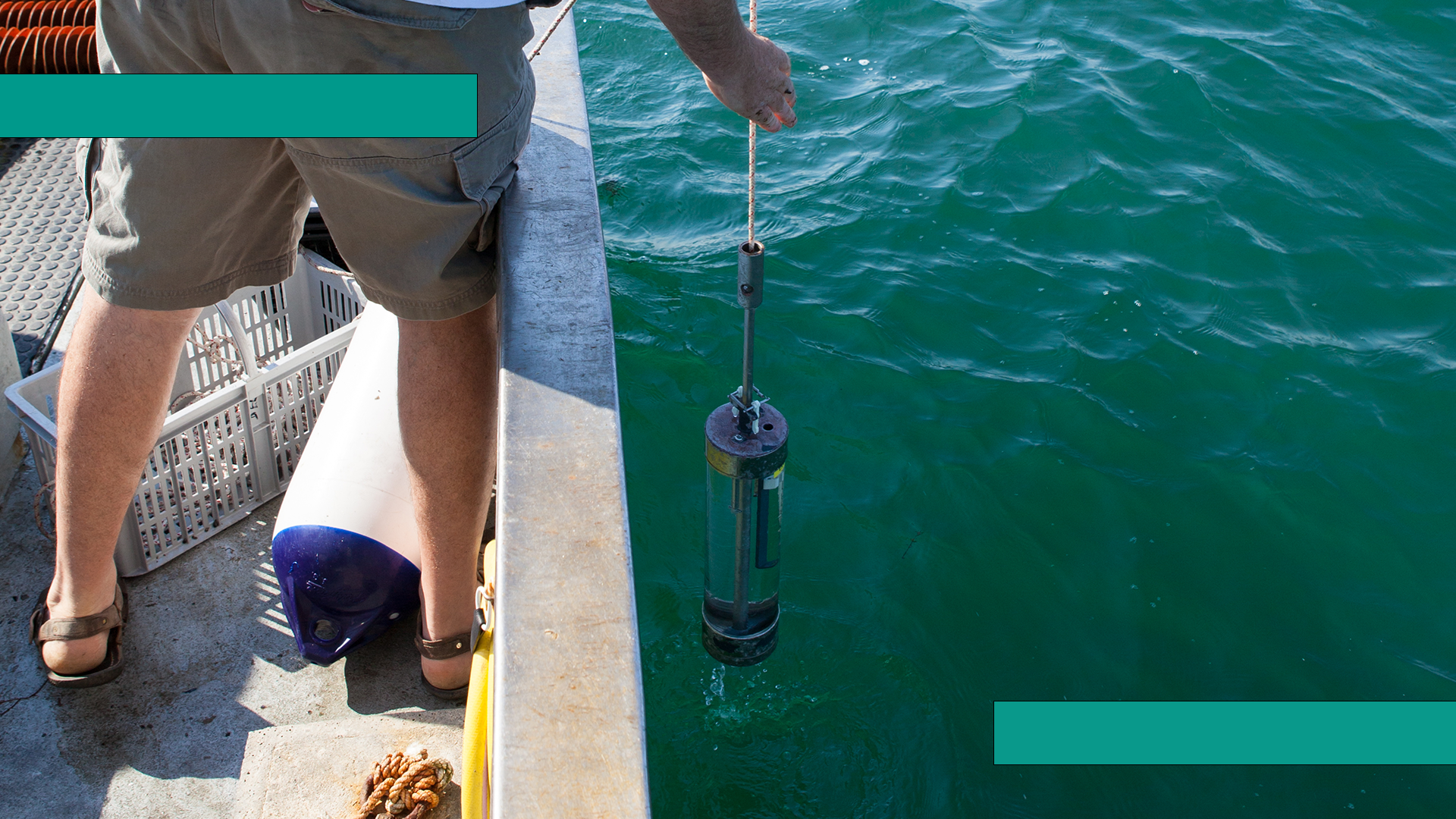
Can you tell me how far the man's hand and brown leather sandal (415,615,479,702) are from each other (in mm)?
1200

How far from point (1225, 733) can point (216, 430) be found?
2940mm

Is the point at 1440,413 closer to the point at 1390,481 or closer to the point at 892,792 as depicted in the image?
the point at 1390,481

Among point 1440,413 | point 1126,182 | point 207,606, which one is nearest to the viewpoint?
point 207,606

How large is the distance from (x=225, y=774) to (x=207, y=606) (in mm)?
479

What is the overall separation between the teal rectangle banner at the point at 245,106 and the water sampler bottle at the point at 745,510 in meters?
0.60

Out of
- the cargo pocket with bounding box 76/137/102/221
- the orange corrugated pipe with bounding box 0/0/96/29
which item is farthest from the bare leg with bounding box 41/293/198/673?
the orange corrugated pipe with bounding box 0/0/96/29

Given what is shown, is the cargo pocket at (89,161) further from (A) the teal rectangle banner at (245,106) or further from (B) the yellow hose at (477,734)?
(B) the yellow hose at (477,734)

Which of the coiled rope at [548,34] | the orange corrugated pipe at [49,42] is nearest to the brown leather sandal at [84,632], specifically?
the coiled rope at [548,34]

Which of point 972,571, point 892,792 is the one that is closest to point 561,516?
point 892,792

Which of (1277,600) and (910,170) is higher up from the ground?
(910,170)

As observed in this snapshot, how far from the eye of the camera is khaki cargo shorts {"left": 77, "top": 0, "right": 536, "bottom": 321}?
60.5 inches

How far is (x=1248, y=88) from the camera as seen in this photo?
5.87m

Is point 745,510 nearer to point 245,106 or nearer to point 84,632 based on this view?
point 245,106

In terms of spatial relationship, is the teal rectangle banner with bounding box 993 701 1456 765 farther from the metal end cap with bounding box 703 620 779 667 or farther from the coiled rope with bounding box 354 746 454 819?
the coiled rope with bounding box 354 746 454 819
